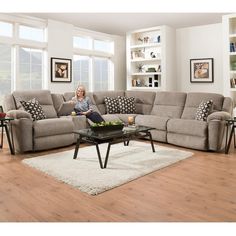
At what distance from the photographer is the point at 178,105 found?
5.24m

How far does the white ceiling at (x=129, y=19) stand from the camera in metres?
5.78

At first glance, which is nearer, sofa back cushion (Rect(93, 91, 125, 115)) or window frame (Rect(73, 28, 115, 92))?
sofa back cushion (Rect(93, 91, 125, 115))

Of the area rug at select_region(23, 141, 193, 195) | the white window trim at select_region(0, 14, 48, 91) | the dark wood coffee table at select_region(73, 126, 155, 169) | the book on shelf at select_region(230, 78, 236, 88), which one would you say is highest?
the white window trim at select_region(0, 14, 48, 91)

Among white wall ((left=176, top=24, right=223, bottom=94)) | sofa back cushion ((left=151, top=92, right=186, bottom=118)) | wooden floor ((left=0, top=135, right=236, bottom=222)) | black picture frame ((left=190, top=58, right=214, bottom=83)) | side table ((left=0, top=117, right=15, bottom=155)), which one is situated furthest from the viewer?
black picture frame ((left=190, top=58, right=214, bottom=83))

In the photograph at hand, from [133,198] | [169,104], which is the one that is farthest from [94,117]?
[133,198]

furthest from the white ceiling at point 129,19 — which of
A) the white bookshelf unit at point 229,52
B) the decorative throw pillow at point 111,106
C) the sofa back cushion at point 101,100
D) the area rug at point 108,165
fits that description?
the area rug at point 108,165

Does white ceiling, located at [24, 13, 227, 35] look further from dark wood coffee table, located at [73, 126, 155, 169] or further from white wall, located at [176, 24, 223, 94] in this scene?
dark wood coffee table, located at [73, 126, 155, 169]

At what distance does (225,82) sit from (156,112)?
172 cm

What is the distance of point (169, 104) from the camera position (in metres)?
5.39

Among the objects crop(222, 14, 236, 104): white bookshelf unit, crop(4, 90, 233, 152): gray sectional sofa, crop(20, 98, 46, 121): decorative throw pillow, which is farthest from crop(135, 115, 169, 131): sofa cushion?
crop(222, 14, 236, 104): white bookshelf unit

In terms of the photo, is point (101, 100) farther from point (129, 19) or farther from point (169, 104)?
point (129, 19)

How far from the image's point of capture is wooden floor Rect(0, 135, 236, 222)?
205cm

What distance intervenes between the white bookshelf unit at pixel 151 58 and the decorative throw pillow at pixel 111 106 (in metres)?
1.78

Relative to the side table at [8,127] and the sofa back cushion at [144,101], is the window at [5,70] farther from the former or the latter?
the sofa back cushion at [144,101]
